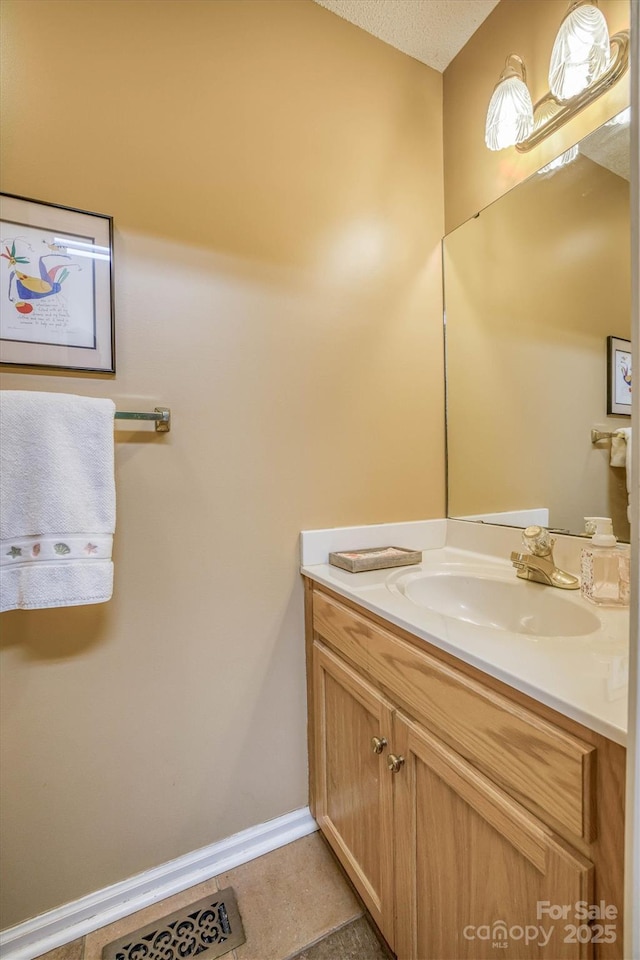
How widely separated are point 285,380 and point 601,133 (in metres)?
0.94

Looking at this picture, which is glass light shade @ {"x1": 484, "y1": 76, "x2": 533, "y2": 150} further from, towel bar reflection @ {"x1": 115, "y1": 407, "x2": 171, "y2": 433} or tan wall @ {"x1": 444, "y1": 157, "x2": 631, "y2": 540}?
towel bar reflection @ {"x1": 115, "y1": 407, "x2": 171, "y2": 433}

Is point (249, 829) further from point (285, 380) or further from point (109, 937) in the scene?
point (285, 380)

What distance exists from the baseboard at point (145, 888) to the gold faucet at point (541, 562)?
99 cm

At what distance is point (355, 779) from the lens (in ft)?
3.29

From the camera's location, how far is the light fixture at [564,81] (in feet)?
3.04

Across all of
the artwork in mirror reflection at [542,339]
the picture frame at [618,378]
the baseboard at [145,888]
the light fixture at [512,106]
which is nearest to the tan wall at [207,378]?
the baseboard at [145,888]

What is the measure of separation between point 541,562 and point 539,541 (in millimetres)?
53

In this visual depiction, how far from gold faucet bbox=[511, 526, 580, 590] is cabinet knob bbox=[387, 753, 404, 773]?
0.53m

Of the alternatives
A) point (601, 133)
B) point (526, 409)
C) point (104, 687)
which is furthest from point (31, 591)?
point (601, 133)

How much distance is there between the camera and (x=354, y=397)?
4.29 ft

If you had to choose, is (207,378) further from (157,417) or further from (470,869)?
(470,869)

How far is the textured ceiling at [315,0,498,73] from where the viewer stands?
1.23 m

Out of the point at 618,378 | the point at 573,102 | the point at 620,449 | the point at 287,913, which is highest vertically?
the point at 573,102

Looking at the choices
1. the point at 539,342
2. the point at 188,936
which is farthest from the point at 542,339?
the point at 188,936
